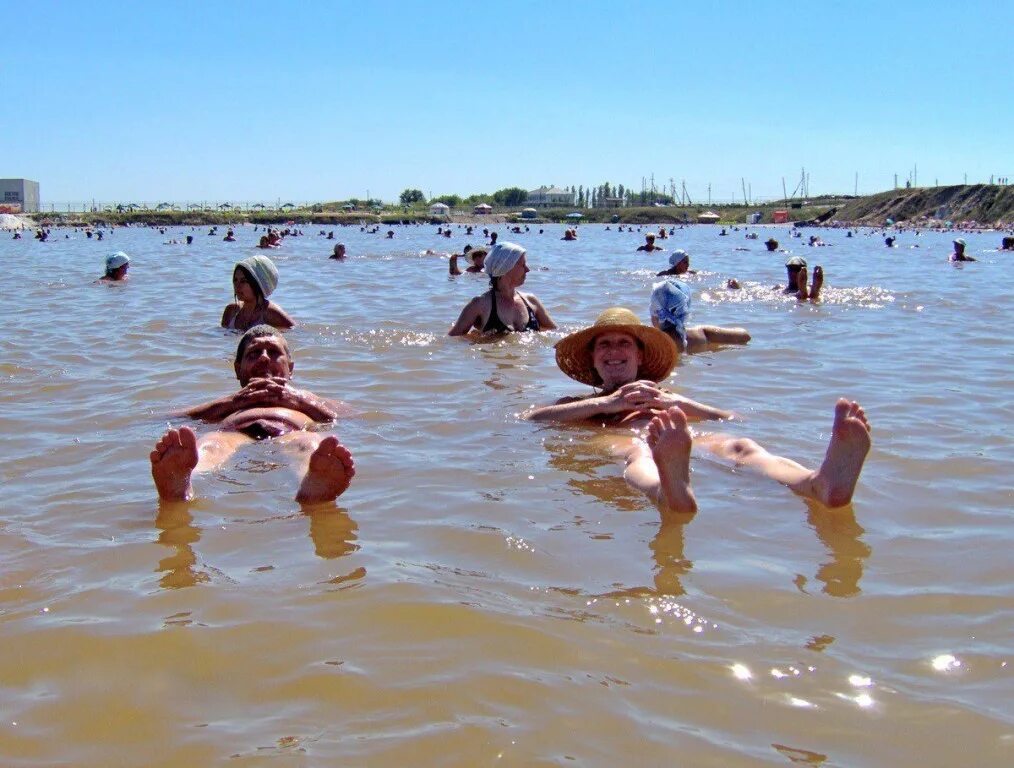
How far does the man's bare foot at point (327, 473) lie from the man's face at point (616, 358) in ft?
6.88


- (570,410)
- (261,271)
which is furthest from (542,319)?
(570,410)

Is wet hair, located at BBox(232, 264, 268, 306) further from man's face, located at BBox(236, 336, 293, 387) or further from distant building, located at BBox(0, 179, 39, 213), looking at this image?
distant building, located at BBox(0, 179, 39, 213)

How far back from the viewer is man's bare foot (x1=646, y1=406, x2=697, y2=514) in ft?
12.1

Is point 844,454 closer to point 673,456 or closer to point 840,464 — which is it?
point 840,464

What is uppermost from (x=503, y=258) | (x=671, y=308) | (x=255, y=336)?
(x=503, y=258)

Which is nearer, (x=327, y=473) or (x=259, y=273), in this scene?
(x=327, y=473)

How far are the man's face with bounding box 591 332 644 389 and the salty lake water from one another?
1.67 ft

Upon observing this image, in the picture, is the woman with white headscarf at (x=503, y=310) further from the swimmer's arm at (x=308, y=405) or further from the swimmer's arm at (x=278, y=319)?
the swimmer's arm at (x=308, y=405)

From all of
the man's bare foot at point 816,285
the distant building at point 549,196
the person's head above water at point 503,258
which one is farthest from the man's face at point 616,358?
the distant building at point 549,196

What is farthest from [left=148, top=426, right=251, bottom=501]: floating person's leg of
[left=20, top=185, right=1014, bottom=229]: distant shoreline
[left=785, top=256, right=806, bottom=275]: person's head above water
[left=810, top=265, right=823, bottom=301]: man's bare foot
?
[left=20, top=185, right=1014, bottom=229]: distant shoreline

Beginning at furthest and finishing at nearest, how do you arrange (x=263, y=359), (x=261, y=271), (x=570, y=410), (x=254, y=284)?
(x=254, y=284) < (x=261, y=271) < (x=263, y=359) < (x=570, y=410)

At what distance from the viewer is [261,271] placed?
9.55 metres

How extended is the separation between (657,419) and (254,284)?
6.80 m

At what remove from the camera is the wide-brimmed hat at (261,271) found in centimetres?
948
